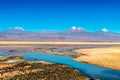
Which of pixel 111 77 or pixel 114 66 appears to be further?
pixel 114 66

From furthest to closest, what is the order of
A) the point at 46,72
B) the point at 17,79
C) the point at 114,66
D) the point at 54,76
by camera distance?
the point at 114,66 → the point at 46,72 → the point at 54,76 → the point at 17,79

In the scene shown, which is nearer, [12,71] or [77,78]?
[77,78]

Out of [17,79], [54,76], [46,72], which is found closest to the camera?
[17,79]

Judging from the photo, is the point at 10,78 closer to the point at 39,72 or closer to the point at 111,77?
the point at 39,72

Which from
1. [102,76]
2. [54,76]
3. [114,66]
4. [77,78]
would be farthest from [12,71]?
[114,66]

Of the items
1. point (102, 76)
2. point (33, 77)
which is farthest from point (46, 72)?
point (102, 76)

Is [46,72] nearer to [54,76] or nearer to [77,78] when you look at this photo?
[54,76]

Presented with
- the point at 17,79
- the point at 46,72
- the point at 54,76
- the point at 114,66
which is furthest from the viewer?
the point at 114,66

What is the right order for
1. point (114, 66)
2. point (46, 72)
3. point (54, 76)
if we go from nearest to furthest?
1. point (54, 76)
2. point (46, 72)
3. point (114, 66)
